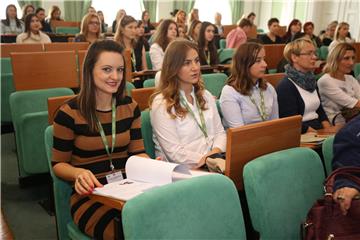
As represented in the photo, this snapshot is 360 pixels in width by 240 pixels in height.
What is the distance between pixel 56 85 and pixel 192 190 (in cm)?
267

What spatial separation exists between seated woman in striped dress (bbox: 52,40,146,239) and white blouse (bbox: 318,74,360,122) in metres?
1.96

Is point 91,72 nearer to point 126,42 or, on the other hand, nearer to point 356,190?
point 356,190

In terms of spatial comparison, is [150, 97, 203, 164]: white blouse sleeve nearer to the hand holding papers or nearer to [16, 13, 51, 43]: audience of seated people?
the hand holding papers

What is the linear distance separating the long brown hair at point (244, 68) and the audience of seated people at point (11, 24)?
256 inches

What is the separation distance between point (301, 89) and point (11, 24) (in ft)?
22.6

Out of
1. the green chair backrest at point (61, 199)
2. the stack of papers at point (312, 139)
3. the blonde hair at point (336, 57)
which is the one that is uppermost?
the blonde hair at point (336, 57)

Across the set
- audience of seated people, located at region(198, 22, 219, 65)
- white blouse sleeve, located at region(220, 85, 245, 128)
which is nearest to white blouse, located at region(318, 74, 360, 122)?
white blouse sleeve, located at region(220, 85, 245, 128)

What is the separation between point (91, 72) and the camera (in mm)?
1800

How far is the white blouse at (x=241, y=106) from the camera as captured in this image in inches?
99.0

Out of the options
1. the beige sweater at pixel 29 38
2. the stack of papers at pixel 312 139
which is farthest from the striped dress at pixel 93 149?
the beige sweater at pixel 29 38

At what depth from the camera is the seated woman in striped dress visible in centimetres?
164

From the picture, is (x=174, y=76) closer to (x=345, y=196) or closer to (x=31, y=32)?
(x=345, y=196)

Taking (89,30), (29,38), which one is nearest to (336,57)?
(89,30)

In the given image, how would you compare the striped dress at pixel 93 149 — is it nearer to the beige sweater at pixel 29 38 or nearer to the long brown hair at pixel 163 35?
the long brown hair at pixel 163 35
